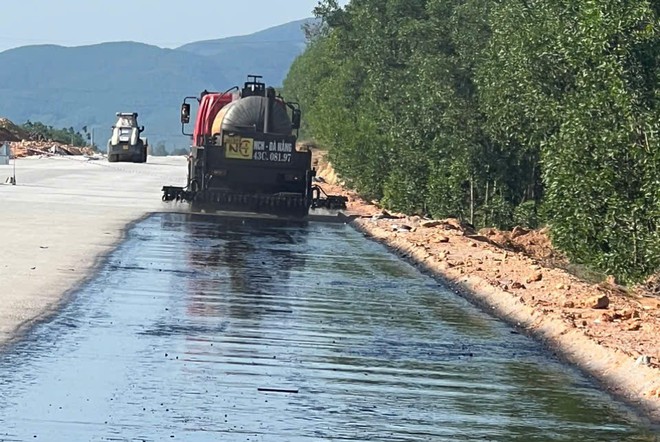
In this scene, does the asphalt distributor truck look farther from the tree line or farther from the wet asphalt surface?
the wet asphalt surface

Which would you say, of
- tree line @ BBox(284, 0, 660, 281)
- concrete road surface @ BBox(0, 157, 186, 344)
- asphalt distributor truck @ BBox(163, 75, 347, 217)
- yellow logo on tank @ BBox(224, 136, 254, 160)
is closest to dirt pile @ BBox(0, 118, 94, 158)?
tree line @ BBox(284, 0, 660, 281)

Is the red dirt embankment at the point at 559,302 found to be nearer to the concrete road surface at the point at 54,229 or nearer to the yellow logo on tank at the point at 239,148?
the yellow logo on tank at the point at 239,148

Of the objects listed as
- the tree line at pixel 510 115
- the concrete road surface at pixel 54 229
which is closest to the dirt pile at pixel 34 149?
the tree line at pixel 510 115

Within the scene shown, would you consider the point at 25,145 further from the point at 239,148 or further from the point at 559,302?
the point at 559,302

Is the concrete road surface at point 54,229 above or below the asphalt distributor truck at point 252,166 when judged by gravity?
below

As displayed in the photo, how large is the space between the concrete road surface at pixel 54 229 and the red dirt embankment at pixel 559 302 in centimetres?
516

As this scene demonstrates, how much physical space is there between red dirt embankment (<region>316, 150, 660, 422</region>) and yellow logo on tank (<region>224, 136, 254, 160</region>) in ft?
12.4

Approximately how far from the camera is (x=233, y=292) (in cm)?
1828

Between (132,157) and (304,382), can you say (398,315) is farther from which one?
(132,157)

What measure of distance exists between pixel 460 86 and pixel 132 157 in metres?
47.1

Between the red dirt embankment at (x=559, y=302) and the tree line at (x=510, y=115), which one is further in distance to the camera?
the tree line at (x=510, y=115)

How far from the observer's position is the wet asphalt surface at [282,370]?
10297 millimetres

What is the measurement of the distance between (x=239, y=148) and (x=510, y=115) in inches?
269

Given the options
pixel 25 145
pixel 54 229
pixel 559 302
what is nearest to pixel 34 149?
pixel 25 145
